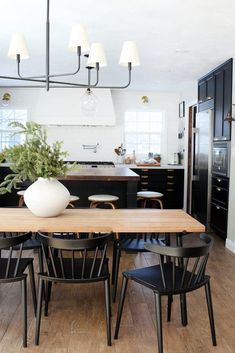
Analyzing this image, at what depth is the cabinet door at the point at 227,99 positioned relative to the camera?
4836mm

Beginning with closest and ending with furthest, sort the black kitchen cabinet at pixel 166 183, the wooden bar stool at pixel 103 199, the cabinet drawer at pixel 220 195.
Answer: the wooden bar stool at pixel 103 199 → the cabinet drawer at pixel 220 195 → the black kitchen cabinet at pixel 166 183

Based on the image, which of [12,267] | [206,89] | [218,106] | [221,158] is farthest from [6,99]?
[12,267]

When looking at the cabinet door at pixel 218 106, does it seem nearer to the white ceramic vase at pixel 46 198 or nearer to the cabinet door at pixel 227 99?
the cabinet door at pixel 227 99

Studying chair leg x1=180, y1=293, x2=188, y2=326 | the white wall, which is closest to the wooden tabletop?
chair leg x1=180, y1=293, x2=188, y2=326

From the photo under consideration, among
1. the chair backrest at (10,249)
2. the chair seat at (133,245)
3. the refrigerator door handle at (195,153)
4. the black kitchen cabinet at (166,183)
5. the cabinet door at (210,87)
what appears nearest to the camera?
the chair backrest at (10,249)

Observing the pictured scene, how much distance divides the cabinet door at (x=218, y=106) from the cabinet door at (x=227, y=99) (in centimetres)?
12

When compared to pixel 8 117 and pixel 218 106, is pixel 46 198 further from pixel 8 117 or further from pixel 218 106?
pixel 8 117

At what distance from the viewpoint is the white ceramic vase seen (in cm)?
268

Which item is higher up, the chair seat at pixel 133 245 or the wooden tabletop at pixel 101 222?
the wooden tabletop at pixel 101 222

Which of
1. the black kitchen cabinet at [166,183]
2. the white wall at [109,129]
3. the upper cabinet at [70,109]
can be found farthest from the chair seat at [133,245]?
the white wall at [109,129]

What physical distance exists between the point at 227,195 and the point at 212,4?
253 centimetres

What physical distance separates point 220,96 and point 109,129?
2.96 m

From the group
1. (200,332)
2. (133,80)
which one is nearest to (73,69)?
(133,80)

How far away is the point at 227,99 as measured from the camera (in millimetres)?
4941
